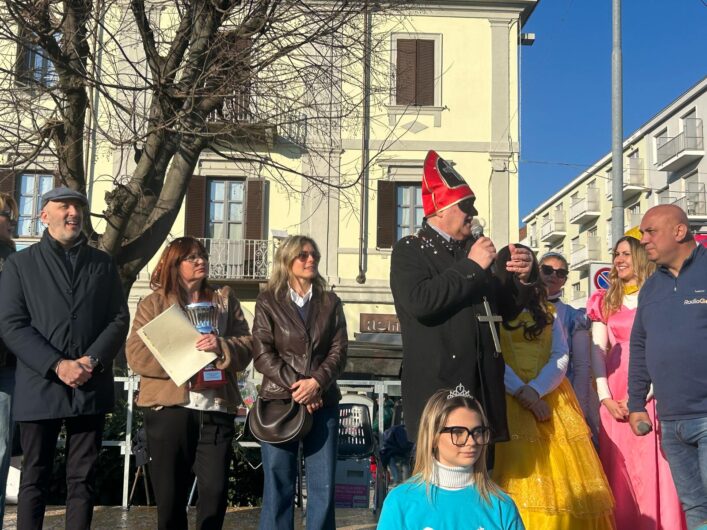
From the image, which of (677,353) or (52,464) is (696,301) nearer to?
(677,353)

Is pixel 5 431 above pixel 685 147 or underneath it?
underneath

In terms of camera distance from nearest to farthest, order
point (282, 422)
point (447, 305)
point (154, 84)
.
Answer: point (447, 305)
point (282, 422)
point (154, 84)

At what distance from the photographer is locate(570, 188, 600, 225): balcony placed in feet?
177

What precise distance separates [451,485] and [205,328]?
211 centimetres

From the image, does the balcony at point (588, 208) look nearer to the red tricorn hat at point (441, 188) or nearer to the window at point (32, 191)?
the window at point (32, 191)

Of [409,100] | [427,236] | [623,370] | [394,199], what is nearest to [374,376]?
[623,370]

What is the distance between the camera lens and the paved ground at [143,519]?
19.7 ft

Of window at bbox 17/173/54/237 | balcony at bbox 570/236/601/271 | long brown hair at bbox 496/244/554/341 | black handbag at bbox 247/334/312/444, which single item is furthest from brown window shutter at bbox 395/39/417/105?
balcony at bbox 570/236/601/271

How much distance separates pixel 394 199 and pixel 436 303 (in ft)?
55.1

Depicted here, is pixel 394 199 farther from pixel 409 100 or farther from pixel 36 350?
pixel 36 350

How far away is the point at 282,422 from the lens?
429 cm

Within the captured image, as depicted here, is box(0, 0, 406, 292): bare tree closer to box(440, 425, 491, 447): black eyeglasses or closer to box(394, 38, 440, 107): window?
box(440, 425, 491, 447): black eyeglasses

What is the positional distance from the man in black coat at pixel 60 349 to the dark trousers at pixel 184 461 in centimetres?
31

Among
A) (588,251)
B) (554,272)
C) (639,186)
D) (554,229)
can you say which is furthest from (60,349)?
(554,229)
